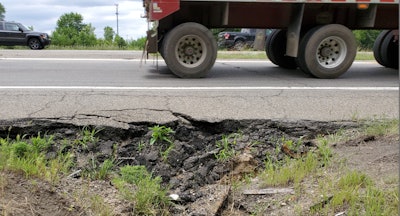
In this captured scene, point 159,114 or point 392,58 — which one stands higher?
point 392,58

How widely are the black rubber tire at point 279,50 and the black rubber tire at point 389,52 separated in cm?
220

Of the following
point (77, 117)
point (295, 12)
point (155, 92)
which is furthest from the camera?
point (295, 12)

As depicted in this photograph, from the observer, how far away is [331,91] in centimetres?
675

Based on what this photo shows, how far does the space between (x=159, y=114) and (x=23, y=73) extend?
14.3 ft

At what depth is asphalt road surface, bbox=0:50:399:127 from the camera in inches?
200

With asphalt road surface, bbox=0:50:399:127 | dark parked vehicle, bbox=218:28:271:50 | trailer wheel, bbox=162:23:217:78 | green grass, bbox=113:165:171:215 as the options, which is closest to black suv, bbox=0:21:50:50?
dark parked vehicle, bbox=218:28:271:50

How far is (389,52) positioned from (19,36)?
18.6 metres

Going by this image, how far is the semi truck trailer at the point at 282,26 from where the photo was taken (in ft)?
25.3

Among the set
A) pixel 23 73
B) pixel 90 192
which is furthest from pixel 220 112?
pixel 23 73

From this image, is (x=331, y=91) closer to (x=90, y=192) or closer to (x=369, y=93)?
(x=369, y=93)

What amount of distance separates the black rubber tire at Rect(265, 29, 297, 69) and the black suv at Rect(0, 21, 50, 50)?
16284mm

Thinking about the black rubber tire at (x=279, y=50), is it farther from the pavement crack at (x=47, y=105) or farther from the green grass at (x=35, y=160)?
the green grass at (x=35, y=160)

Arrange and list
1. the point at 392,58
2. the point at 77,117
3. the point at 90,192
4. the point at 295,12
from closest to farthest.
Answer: the point at 90,192 < the point at 77,117 < the point at 295,12 < the point at 392,58

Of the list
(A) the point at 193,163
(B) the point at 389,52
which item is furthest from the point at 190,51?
(B) the point at 389,52
